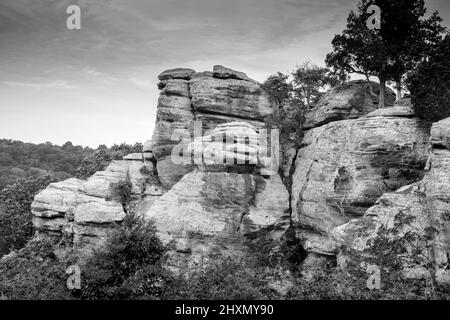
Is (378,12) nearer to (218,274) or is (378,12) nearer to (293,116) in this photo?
(293,116)

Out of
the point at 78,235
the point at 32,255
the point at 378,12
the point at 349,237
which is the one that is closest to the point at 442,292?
the point at 349,237

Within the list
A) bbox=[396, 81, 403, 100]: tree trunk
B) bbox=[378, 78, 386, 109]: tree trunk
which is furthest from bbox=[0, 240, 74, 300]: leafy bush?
bbox=[396, 81, 403, 100]: tree trunk

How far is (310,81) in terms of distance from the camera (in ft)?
100

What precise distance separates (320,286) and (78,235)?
17464 mm

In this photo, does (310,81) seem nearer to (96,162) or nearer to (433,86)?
(433,86)

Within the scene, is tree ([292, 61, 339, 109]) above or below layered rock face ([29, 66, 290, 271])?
above

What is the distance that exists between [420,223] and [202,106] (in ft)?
62.4

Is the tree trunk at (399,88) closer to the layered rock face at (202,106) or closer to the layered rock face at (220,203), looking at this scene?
the layered rock face at (202,106)

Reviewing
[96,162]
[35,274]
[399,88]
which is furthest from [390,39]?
[96,162]

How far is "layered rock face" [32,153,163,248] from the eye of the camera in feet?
80.8

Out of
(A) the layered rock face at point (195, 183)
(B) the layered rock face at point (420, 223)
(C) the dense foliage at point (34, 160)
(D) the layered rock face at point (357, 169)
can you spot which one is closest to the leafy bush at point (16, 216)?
(A) the layered rock face at point (195, 183)

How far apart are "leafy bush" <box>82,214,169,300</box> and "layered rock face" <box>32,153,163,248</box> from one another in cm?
239

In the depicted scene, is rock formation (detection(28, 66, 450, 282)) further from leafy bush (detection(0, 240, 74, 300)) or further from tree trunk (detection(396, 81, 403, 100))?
leafy bush (detection(0, 240, 74, 300))

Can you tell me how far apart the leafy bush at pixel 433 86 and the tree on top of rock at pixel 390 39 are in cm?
211
